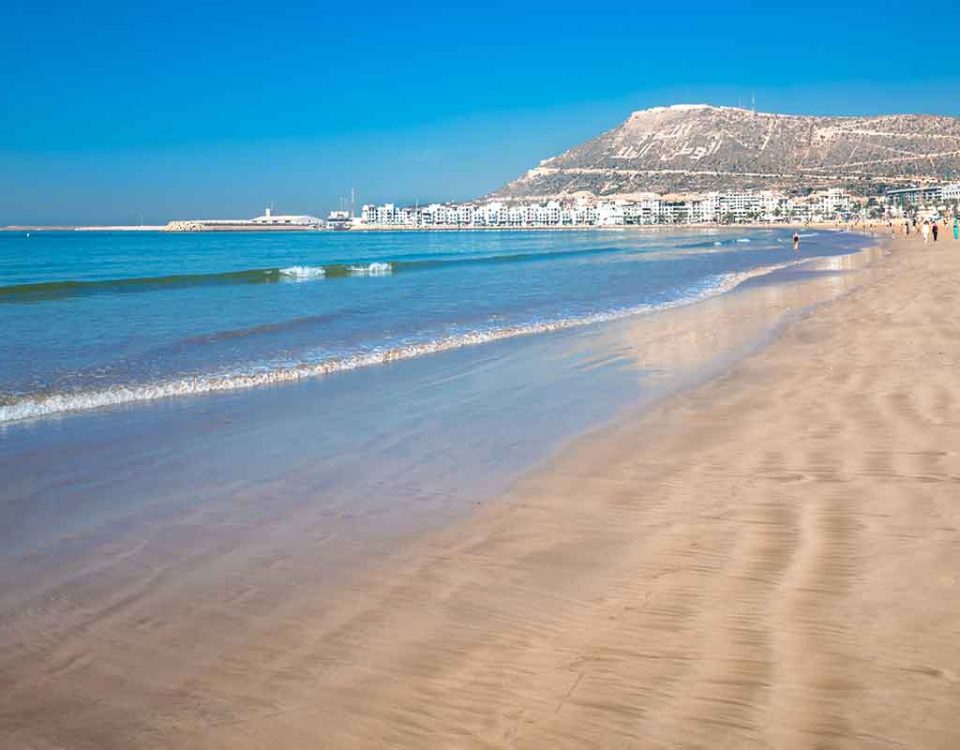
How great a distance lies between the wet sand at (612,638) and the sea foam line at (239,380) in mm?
4927

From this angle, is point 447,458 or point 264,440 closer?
point 447,458

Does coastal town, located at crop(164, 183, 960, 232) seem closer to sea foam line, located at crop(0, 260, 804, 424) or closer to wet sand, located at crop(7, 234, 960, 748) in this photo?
sea foam line, located at crop(0, 260, 804, 424)

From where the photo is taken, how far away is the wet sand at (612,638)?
2396mm

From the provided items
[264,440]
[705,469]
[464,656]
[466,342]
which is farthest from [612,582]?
[466,342]

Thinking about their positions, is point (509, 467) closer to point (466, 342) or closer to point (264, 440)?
point (264, 440)

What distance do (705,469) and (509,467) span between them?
4.10 feet

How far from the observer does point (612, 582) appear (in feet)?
11.2

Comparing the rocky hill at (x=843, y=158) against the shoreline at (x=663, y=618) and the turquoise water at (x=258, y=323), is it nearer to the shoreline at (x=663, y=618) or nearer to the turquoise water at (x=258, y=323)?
the turquoise water at (x=258, y=323)

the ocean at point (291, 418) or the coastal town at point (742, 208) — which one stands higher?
the coastal town at point (742, 208)

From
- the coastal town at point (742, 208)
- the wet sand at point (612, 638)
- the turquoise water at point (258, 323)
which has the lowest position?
the wet sand at point (612, 638)

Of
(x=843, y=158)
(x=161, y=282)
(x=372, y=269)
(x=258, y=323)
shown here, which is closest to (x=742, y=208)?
(x=843, y=158)

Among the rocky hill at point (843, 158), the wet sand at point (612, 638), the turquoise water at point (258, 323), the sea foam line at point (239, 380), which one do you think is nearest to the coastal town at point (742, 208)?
the rocky hill at point (843, 158)

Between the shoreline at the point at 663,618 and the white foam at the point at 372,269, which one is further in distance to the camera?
the white foam at the point at 372,269

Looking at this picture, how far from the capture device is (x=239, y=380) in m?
9.10
